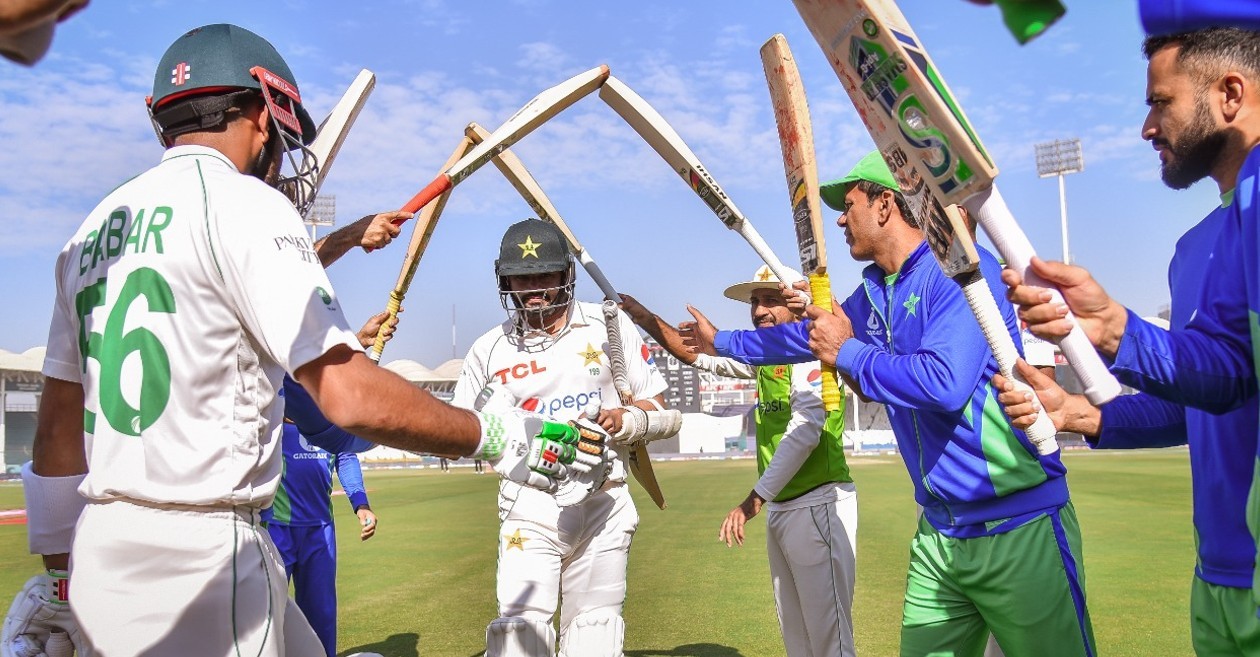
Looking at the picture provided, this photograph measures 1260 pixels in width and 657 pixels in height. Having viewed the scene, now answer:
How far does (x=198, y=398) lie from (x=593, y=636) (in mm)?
2832

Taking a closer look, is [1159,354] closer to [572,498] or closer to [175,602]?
[175,602]

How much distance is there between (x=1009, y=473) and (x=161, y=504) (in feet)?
9.15

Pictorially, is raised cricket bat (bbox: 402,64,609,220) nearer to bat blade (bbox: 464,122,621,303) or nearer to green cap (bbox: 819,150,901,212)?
bat blade (bbox: 464,122,621,303)

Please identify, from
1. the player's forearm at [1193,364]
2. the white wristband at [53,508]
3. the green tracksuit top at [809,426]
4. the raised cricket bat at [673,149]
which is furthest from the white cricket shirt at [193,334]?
the green tracksuit top at [809,426]

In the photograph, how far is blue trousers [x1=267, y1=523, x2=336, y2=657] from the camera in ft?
19.2

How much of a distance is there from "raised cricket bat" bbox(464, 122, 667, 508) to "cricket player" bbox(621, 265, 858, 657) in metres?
0.36

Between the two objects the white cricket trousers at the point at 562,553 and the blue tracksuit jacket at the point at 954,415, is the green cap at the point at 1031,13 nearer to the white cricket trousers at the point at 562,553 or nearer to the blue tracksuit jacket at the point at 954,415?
the blue tracksuit jacket at the point at 954,415

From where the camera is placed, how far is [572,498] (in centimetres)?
449

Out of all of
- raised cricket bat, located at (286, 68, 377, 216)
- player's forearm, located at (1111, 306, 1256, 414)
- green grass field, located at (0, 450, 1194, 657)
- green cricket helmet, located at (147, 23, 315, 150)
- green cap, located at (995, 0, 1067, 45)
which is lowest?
green grass field, located at (0, 450, 1194, 657)

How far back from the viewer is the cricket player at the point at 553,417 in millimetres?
4504

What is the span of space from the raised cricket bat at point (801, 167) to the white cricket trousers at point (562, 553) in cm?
131

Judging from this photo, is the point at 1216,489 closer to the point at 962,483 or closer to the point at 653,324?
the point at 962,483

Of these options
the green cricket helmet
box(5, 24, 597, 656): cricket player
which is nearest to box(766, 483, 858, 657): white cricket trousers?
box(5, 24, 597, 656): cricket player

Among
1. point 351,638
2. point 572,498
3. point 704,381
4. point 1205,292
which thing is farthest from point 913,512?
point 704,381
